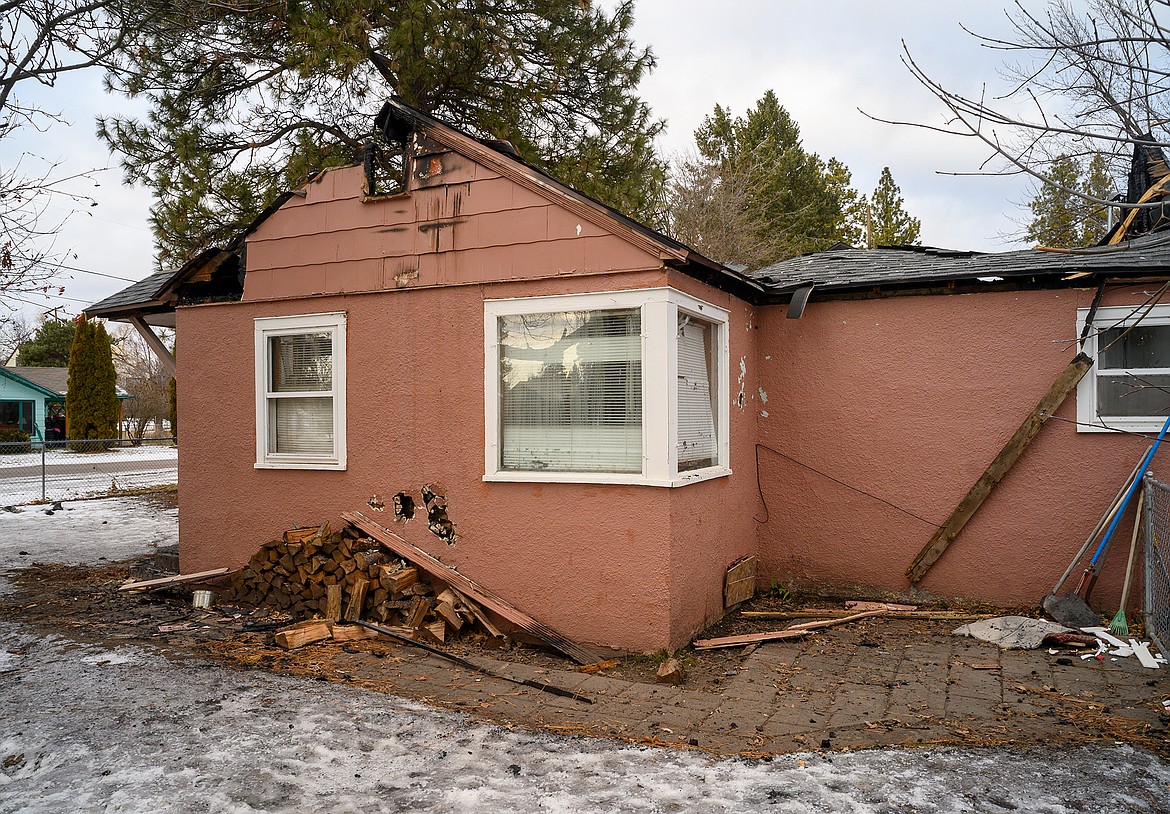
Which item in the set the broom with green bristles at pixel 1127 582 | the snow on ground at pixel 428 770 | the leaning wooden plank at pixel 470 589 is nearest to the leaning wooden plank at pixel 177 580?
the leaning wooden plank at pixel 470 589

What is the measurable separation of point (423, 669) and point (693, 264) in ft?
12.0

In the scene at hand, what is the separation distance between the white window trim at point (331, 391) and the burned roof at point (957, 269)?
163 inches

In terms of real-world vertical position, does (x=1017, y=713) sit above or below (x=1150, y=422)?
below

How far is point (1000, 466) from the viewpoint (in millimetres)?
6793

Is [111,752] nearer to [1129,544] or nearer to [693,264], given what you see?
[693,264]

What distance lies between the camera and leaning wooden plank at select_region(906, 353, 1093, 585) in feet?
21.6

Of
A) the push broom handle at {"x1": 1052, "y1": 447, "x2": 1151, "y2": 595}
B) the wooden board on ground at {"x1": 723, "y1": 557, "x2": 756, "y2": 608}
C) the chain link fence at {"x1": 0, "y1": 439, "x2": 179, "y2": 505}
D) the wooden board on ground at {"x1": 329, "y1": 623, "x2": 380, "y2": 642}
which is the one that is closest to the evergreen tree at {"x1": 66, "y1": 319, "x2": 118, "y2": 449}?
the chain link fence at {"x1": 0, "y1": 439, "x2": 179, "y2": 505}

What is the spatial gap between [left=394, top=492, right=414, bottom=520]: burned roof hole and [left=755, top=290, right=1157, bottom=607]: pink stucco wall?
11.5 ft

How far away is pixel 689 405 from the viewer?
634cm

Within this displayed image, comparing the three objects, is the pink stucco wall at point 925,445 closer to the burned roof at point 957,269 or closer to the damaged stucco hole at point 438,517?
the burned roof at point 957,269

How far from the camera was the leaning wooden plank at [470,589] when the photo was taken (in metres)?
5.85

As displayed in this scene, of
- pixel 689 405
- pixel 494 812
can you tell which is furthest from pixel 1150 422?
pixel 494 812

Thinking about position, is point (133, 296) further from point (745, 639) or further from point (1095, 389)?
point (1095, 389)

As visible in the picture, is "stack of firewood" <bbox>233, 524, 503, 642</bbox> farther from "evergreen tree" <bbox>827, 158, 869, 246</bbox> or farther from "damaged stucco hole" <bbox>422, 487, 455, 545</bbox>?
"evergreen tree" <bbox>827, 158, 869, 246</bbox>
